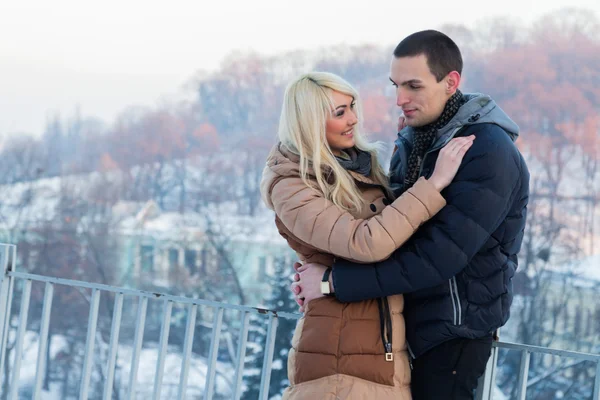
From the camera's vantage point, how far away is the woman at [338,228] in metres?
1.60

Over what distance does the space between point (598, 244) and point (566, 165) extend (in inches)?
140

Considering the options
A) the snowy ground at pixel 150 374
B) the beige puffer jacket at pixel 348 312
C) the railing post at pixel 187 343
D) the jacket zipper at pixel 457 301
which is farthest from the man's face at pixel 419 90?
the snowy ground at pixel 150 374

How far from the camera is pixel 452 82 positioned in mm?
1769

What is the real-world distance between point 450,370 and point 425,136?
1.73 ft

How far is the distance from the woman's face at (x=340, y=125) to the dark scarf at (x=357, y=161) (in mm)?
25

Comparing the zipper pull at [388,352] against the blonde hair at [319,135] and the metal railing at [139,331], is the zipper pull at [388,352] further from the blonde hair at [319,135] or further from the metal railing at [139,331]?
the metal railing at [139,331]

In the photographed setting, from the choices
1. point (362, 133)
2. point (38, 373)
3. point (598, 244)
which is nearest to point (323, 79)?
point (362, 133)

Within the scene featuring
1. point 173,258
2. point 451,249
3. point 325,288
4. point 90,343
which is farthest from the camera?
point 173,258

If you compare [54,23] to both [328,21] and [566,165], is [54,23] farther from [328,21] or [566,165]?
[566,165]

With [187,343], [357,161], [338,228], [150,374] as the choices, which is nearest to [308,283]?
[338,228]

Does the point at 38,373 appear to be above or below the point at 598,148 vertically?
below

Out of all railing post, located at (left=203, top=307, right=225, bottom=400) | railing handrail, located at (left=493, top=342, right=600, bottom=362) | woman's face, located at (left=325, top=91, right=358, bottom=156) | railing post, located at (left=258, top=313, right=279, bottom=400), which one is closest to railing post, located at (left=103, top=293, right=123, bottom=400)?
railing post, located at (left=203, top=307, right=225, bottom=400)

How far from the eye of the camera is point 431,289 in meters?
1.65

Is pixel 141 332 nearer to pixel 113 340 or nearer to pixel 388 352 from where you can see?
pixel 113 340
